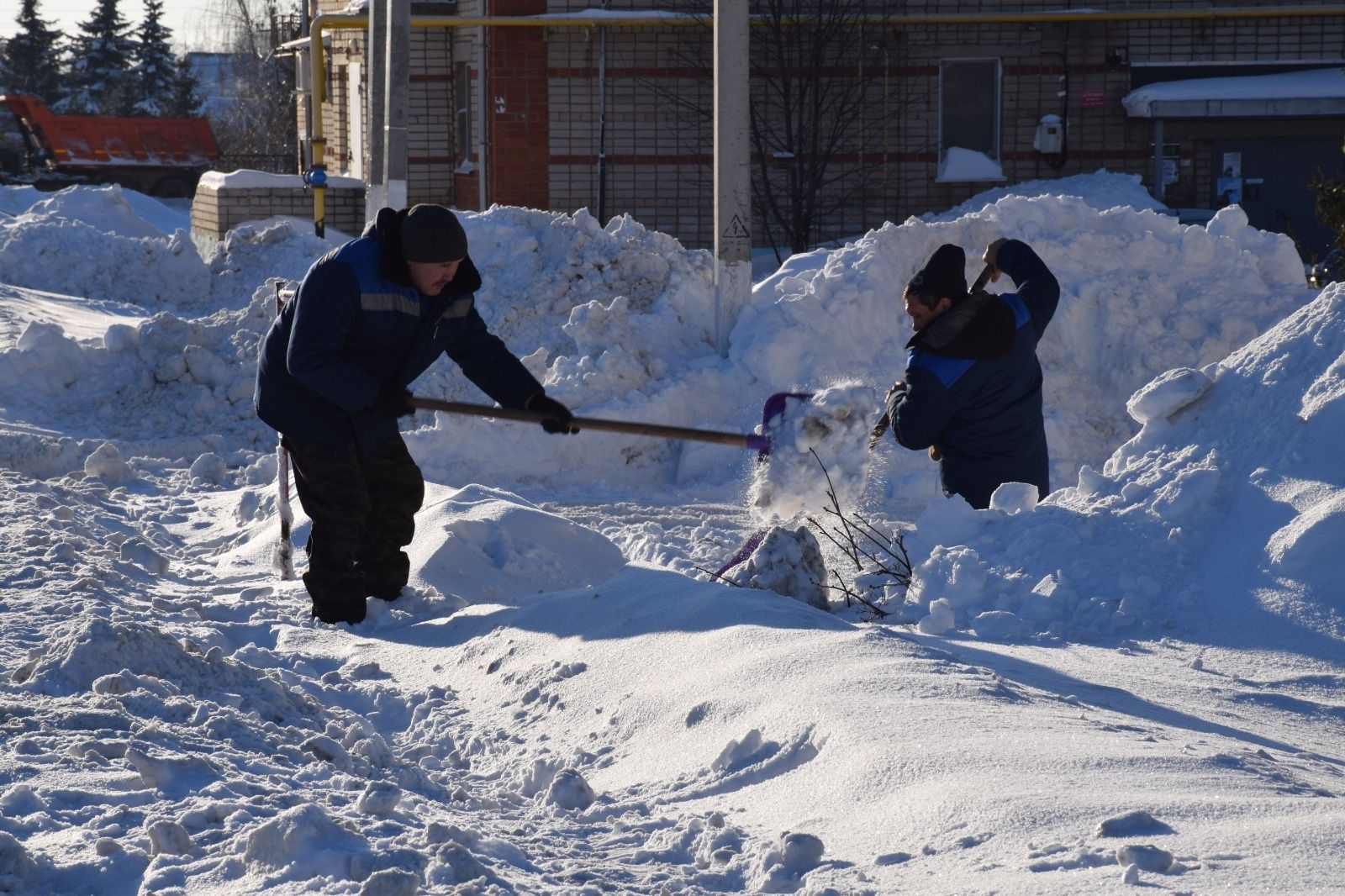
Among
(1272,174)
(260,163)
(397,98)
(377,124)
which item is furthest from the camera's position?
(260,163)

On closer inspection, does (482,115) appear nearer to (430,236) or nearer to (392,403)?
(392,403)

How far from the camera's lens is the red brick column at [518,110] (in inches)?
707

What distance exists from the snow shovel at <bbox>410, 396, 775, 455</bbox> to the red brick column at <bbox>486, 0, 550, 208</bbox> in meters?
13.0

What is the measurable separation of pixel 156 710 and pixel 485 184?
1530 cm

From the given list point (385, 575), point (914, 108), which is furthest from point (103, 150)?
point (385, 575)

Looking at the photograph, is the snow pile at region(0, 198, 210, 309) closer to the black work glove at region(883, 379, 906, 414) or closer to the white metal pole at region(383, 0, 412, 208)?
the white metal pole at region(383, 0, 412, 208)

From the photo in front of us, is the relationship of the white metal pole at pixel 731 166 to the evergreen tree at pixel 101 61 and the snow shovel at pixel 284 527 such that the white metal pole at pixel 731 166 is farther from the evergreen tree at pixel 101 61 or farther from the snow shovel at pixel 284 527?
the evergreen tree at pixel 101 61

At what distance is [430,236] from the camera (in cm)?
489

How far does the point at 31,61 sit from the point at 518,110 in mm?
34342

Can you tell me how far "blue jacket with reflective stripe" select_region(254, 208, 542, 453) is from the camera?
4965 mm

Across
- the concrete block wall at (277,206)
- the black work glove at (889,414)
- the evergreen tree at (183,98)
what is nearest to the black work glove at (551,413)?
the black work glove at (889,414)

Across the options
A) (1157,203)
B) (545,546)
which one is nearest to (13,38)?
(1157,203)

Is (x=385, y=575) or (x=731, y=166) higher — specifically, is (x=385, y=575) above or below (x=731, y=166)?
below

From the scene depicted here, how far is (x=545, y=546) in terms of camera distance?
606cm
